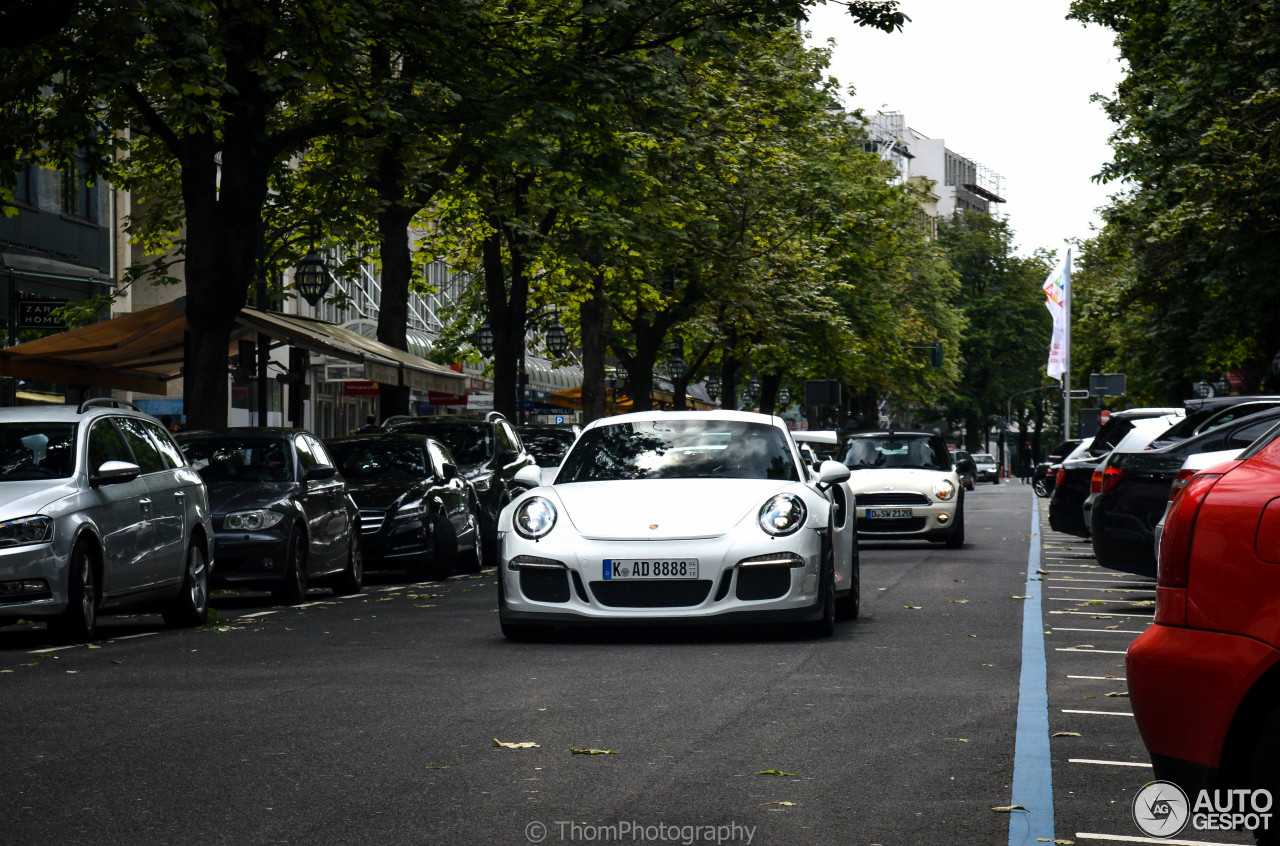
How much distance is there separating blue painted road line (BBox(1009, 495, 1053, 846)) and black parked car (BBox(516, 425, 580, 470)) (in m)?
16.1

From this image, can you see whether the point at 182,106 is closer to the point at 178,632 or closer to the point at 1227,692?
the point at 178,632

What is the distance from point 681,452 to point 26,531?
13.9ft

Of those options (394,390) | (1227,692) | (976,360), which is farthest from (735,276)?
(976,360)

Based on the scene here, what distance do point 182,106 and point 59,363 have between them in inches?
259

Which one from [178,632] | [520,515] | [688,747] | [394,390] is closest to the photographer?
[688,747]

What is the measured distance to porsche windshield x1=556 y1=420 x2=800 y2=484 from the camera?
13.0 metres

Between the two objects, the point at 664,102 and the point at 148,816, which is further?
the point at 664,102

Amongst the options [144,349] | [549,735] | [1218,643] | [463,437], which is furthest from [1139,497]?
[144,349]

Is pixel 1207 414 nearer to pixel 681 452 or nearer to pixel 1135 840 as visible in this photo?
pixel 681 452

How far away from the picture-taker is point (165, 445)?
49.4 feet

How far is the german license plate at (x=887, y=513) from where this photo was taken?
82.5 ft

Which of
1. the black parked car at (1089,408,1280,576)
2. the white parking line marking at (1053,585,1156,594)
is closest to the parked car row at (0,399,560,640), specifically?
the black parked car at (1089,408,1280,576)

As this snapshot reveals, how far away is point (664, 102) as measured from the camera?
20375 millimetres

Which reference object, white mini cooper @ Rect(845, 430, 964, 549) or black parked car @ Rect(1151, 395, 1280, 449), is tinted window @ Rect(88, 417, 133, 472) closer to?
black parked car @ Rect(1151, 395, 1280, 449)
